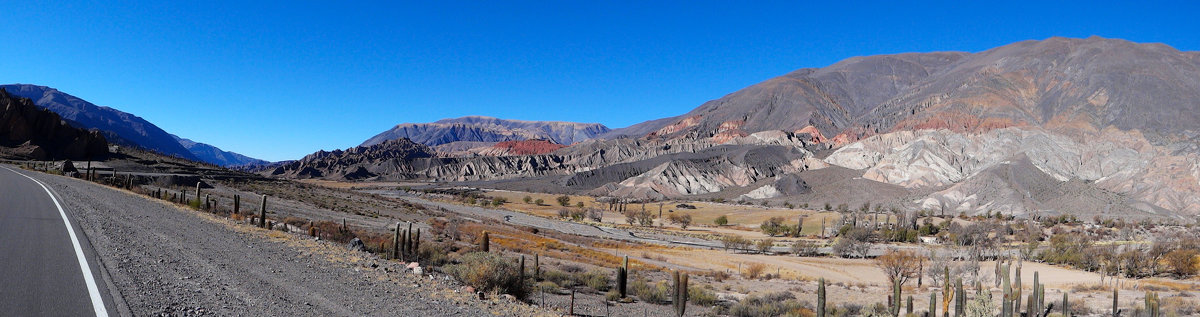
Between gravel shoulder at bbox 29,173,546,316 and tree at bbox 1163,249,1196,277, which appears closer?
gravel shoulder at bbox 29,173,546,316

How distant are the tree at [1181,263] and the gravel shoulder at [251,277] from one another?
40.3 metres

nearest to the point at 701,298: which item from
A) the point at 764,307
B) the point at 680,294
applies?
the point at 764,307

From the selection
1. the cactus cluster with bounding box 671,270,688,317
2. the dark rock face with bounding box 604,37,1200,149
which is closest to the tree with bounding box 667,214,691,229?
the cactus cluster with bounding box 671,270,688,317

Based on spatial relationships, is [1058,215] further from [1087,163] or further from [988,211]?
[1087,163]

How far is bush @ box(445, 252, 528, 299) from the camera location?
13.8 metres

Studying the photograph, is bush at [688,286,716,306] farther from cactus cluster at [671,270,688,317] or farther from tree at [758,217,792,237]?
tree at [758,217,792,237]

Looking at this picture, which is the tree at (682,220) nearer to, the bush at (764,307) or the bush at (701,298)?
the bush at (764,307)

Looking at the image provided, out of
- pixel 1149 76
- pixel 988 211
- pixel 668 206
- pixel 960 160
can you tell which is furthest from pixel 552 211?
pixel 1149 76

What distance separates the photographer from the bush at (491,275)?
13805mm

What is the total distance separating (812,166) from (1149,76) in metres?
60.8

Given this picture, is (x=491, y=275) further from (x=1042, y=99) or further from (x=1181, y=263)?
(x=1042, y=99)

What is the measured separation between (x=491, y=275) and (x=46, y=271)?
765 cm

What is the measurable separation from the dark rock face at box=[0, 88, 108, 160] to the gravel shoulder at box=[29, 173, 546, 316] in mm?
67938

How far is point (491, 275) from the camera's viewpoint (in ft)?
45.6
